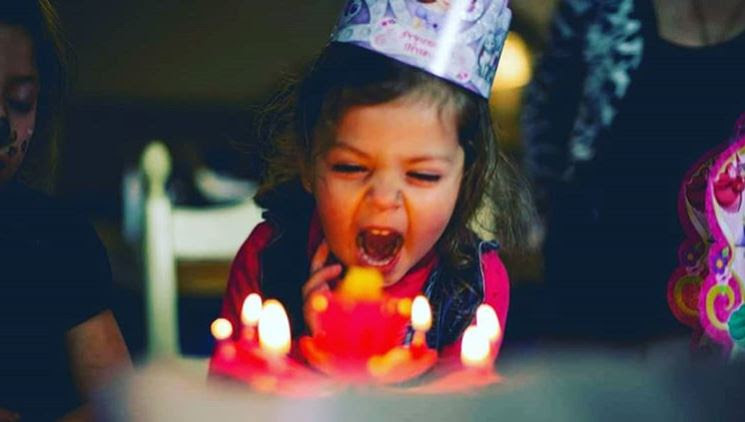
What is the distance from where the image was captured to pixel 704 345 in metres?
1.08

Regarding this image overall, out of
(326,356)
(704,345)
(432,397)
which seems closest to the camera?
(432,397)

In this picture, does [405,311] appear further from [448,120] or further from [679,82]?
[679,82]

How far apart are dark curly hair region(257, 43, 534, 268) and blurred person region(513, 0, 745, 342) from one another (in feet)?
0.23

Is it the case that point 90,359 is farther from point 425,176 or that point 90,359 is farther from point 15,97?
point 425,176

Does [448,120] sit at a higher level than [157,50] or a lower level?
lower

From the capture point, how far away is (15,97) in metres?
0.94

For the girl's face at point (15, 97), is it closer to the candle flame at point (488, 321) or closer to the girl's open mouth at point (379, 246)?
the girl's open mouth at point (379, 246)

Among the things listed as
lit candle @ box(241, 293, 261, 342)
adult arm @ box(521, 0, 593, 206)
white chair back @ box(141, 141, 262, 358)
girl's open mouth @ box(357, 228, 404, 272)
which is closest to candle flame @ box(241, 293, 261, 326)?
lit candle @ box(241, 293, 261, 342)

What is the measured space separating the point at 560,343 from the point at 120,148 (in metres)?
0.56

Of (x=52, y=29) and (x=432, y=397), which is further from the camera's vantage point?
(x=52, y=29)

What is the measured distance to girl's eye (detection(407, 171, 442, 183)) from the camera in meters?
0.94

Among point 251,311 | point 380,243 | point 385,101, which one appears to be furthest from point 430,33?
point 251,311

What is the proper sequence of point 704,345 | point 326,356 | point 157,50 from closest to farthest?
point 326,356 → point 704,345 → point 157,50

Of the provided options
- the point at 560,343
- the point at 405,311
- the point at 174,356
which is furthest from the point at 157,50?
the point at 560,343
